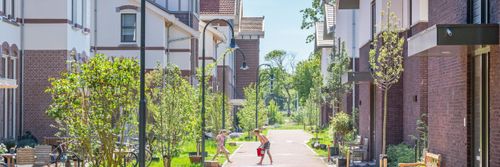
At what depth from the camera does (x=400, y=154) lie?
79.8ft

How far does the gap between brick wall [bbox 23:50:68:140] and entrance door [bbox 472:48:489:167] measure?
2054 centimetres

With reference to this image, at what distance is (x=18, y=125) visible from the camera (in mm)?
32281

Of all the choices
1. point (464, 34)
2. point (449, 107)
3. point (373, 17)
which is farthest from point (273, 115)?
point (464, 34)

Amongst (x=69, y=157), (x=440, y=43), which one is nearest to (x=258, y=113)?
(x=69, y=157)

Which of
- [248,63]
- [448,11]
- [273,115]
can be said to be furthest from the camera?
[273,115]

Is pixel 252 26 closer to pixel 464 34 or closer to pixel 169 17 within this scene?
pixel 169 17

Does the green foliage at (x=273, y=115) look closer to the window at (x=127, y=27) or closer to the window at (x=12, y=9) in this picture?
the window at (x=127, y=27)

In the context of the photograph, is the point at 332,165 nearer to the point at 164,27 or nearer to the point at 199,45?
the point at 164,27

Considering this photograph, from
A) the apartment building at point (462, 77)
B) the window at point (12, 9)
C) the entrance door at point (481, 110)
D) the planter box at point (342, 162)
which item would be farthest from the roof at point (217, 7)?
the entrance door at point (481, 110)

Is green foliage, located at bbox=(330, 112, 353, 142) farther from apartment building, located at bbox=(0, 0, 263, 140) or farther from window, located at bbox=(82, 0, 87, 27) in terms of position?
window, located at bbox=(82, 0, 87, 27)

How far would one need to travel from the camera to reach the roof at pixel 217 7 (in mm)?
70175

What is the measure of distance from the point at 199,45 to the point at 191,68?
7968 millimetres

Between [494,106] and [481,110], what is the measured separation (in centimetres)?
88

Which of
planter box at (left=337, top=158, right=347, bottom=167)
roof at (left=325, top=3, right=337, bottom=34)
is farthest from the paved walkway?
roof at (left=325, top=3, right=337, bottom=34)
